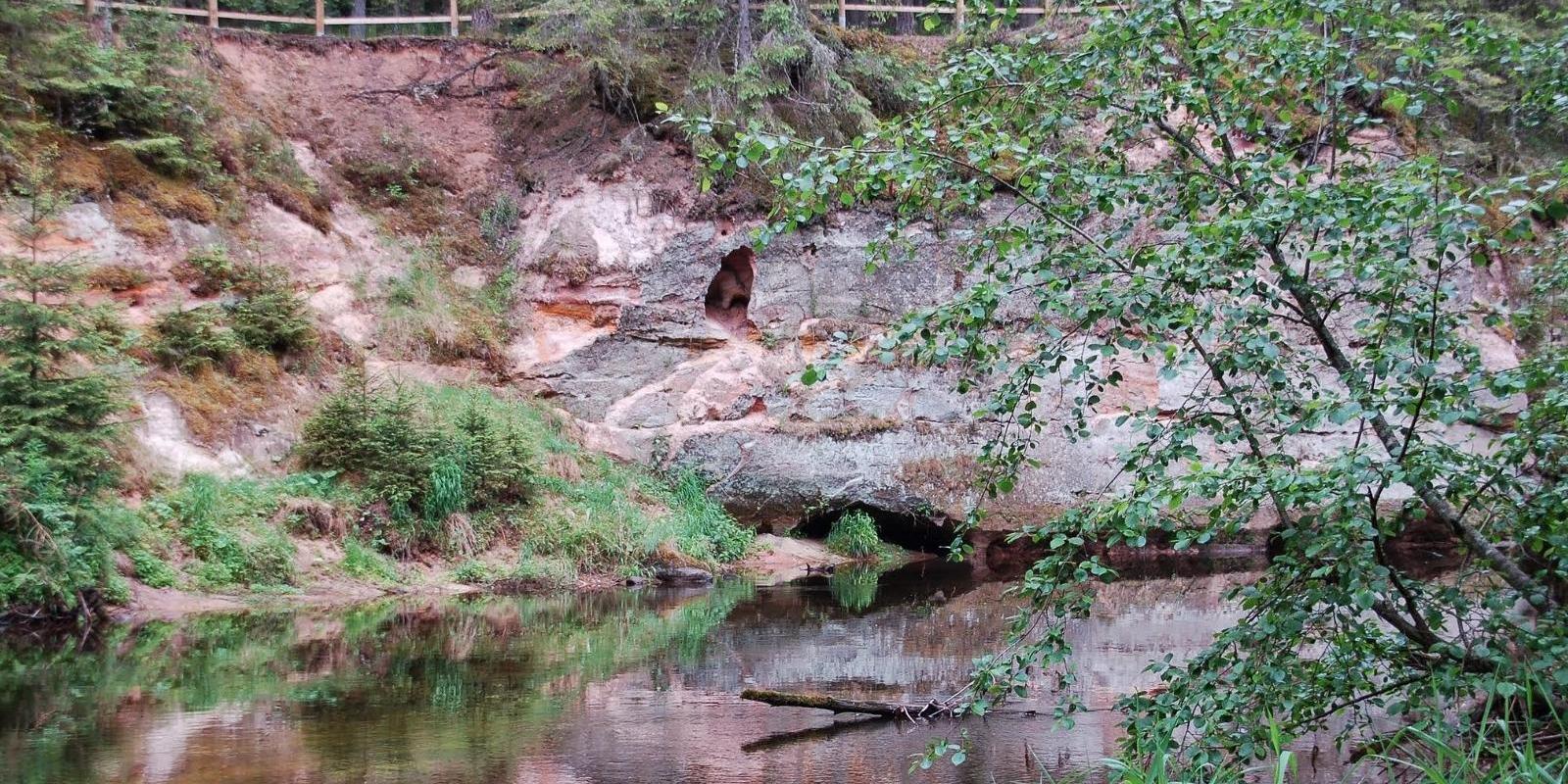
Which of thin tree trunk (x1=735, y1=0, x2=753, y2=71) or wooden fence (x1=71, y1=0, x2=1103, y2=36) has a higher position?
wooden fence (x1=71, y1=0, x2=1103, y2=36)

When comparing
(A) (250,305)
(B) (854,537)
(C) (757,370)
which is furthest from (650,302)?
(A) (250,305)

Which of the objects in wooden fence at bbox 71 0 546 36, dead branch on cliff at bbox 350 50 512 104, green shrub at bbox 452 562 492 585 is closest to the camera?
green shrub at bbox 452 562 492 585

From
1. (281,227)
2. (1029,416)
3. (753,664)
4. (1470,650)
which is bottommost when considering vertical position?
(753,664)

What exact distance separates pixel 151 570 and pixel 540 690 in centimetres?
602

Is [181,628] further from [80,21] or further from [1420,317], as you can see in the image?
[80,21]

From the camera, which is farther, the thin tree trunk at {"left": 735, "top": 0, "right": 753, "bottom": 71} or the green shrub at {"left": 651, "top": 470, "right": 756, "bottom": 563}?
the thin tree trunk at {"left": 735, "top": 0, "right": 753, "bottom": 71}

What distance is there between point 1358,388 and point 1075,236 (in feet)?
5.74

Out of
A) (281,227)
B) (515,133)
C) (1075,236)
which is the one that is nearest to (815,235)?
(515,133)

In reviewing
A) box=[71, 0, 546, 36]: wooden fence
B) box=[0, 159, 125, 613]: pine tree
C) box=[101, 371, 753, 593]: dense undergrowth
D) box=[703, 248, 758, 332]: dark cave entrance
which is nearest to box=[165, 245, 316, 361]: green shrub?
box=[101, 371, 753, 593]: dense undergrowth

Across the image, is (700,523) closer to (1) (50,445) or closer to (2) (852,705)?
(1) (50,445)

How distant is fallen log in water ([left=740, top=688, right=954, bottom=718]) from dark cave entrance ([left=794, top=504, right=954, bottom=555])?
11.6 metres

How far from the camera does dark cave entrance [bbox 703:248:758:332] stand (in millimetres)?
22078

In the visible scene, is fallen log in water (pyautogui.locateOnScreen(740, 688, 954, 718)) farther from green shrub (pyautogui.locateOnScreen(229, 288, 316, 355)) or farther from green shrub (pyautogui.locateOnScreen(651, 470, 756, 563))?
green shrub (pyautogui.locateOnScreen(229, 288, 316, 355))

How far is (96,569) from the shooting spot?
11.6 meters
